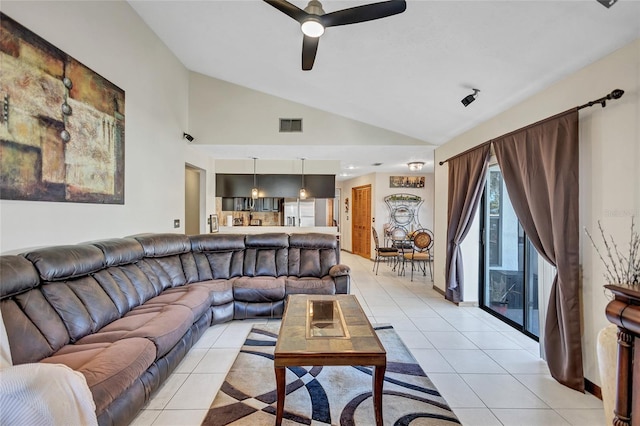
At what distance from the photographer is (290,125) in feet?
16.2

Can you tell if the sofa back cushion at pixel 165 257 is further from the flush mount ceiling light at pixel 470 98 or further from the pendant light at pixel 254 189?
the flush mount ceiling light at pixel 470 98

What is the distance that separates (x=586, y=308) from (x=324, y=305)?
2.19 m

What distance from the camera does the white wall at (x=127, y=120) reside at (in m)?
2.13

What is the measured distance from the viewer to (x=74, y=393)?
136cm

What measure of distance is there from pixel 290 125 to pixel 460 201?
3.02 metres

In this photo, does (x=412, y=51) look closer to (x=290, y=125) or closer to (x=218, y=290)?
(x=290, y=125)

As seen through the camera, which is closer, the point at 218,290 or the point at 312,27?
the point at 312,27

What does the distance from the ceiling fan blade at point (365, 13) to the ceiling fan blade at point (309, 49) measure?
0.23 meters

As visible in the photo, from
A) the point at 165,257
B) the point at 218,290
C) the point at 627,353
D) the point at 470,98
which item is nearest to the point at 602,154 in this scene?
the point at 470,98

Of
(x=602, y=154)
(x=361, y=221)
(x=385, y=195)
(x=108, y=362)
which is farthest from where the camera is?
(x=361, y=221)

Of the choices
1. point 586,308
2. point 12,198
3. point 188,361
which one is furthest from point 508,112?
point 12,198

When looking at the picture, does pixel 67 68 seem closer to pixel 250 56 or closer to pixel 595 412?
pixel 250 56

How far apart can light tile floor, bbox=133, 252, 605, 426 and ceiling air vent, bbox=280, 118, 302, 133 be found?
10.3 ft

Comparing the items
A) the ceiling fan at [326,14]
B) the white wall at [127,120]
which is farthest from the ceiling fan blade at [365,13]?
the white wall at [127,120]
